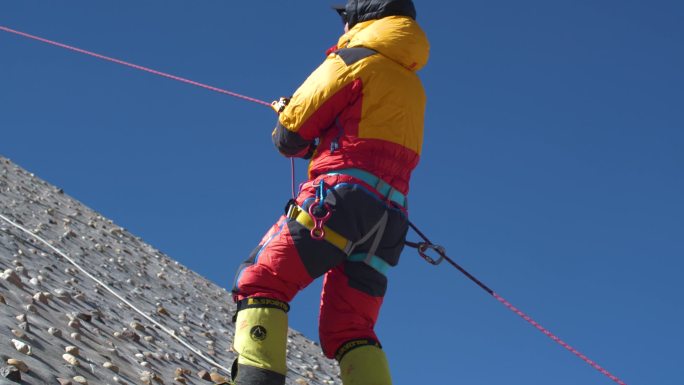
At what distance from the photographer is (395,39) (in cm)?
562

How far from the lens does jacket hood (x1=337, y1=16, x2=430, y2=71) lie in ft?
18.3

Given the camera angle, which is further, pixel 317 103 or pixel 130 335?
pixel 130 335

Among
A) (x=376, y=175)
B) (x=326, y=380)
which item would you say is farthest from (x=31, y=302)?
(x=326, y=380)

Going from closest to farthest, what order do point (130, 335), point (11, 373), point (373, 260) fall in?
point (11, 373) → point (373, 260) → point (130, 335)

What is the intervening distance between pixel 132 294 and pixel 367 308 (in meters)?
5.67

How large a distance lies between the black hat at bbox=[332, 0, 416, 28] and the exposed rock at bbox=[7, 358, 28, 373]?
119 inches

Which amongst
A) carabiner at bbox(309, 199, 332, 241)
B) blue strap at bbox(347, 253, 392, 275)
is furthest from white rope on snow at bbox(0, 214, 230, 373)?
carabiner at bbox(309, 199, 332, 241)

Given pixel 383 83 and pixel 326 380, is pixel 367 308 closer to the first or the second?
pixel 383 83

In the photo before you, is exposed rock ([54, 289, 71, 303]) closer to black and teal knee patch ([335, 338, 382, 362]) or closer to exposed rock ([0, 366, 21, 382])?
exposed rock ([0, 366, 21, 382])

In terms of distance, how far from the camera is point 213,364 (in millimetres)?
7930

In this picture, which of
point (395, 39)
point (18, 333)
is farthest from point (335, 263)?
point (18, 333)

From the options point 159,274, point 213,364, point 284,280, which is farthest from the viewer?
point 159,274

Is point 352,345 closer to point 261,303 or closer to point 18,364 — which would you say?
point 261,303

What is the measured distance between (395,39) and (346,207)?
1141mm
